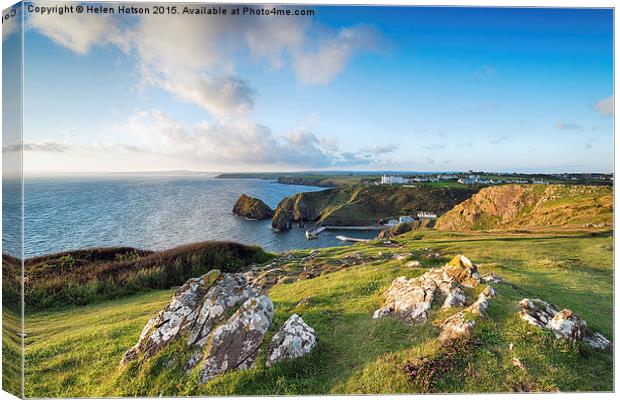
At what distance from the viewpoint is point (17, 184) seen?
20.1 feet

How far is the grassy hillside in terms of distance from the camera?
6.41m

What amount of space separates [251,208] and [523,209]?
6321mm

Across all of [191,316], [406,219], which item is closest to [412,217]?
[406,219]

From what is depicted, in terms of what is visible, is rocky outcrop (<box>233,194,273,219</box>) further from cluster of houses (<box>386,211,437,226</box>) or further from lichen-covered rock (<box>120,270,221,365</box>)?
cluster of houses (<box>386,211,437,226</box>)

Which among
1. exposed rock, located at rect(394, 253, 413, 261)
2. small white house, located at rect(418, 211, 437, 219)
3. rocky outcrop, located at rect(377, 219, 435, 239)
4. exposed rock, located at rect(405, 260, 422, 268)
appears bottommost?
exposed rock, located at rect(405, 260, 422, 268)

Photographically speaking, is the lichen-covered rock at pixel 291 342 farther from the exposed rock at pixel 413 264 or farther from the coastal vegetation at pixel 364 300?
the exposed rock at pixel 413 264

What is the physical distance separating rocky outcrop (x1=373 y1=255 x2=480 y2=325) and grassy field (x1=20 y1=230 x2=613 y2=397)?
22cm

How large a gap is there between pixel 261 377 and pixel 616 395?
6732 millimetres

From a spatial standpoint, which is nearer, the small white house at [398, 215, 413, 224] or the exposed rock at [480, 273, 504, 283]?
the exposed rock at [480, 273, 504, 283]

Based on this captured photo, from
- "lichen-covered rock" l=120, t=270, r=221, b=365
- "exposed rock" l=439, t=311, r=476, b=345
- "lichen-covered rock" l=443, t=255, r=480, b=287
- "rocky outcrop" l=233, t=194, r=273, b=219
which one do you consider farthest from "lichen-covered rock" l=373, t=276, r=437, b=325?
"lichen-covered rock" l=120, t=270, r=221, b=365

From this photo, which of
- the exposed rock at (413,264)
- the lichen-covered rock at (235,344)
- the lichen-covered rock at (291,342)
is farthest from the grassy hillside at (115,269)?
the exposed rock at (413,264)

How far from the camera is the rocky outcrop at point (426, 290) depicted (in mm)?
6176

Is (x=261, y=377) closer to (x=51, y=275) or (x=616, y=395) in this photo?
(x=51, y=275)

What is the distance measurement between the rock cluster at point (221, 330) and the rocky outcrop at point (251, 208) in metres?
1.75
